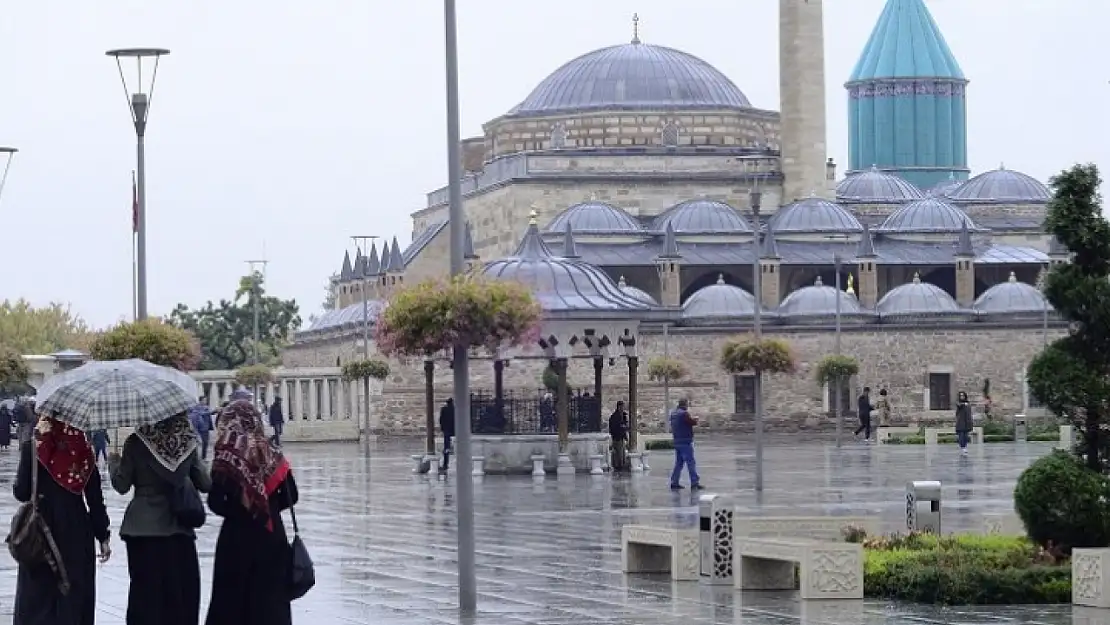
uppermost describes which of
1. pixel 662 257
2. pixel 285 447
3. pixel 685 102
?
pixel 685 102

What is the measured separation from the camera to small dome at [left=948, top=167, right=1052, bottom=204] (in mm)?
80500

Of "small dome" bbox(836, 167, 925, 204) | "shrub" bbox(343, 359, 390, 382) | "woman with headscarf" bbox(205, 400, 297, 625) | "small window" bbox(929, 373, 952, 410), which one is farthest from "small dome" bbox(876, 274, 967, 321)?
"woman with headscarf" bbox(205, 400, 297, 625)

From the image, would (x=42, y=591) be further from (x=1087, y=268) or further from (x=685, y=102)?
(x=685, y=102)

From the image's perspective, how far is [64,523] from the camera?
12219 mm

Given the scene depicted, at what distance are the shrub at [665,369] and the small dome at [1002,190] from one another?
22971 millimetres

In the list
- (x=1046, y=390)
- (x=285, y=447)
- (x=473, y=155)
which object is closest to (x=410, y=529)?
(x=1046, y=390)

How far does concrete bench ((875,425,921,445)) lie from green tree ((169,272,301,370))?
31630 millimetres

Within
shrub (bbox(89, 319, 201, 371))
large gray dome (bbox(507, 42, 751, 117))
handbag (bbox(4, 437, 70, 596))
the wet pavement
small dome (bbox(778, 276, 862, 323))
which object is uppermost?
large gray dome (bbox(507, 42, 751, 117))

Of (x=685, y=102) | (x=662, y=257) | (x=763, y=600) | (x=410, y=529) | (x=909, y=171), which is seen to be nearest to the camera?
(x=763, y=600)

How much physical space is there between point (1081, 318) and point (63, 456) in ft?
22.3

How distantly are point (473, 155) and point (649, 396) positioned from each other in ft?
79.5

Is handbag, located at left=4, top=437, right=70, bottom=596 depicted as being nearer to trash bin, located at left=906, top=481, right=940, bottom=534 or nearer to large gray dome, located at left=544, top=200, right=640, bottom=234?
trash bin, located at left=906, top=481, right=940, bottom=534

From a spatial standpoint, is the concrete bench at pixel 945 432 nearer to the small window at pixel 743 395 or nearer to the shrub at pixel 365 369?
the small window at pixel 743 395

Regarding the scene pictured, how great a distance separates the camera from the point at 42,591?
480 inches
